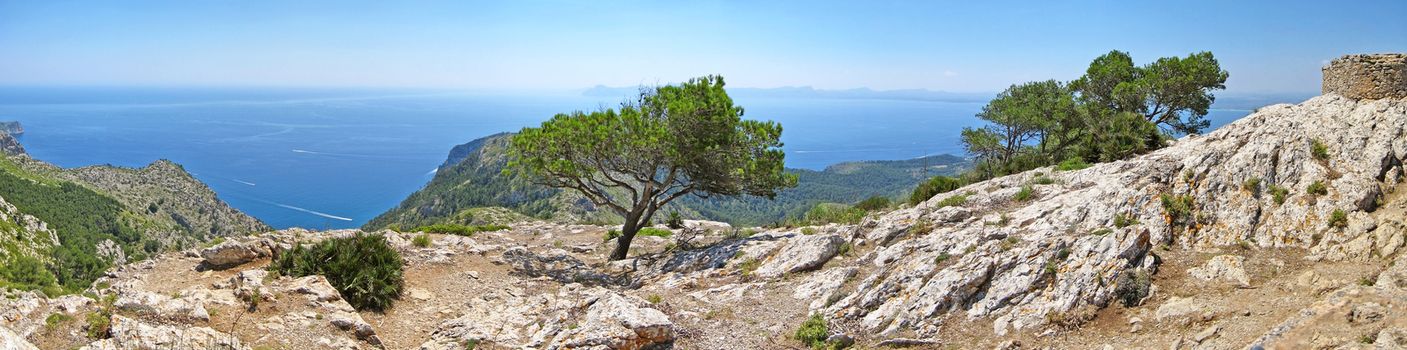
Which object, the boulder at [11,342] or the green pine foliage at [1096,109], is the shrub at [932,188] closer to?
the green pine foliage at [1096,109]

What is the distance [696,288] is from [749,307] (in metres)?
2.32

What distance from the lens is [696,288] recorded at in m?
15.6

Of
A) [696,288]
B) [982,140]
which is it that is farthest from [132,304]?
[982,140]

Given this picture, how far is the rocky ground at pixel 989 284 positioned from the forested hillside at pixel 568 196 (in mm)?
61047

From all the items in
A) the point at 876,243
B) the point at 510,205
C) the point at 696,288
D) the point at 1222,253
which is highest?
the point at 1222,253

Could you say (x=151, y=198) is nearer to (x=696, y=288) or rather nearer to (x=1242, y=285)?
(x=696, y=288)

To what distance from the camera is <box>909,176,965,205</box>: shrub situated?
21984mm

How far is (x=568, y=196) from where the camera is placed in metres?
104

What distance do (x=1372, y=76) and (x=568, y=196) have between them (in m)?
97.2

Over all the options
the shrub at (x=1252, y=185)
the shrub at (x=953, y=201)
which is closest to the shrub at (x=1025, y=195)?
the shrub at (x=953, y=201)

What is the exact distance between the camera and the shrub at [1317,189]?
1219cm

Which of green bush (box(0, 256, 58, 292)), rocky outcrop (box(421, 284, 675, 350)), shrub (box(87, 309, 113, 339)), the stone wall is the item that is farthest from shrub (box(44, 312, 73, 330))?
green bush (box(0, 256, 58, 292))

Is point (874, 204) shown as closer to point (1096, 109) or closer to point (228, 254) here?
point (1096, 109)

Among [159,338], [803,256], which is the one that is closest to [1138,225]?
[803,256]
